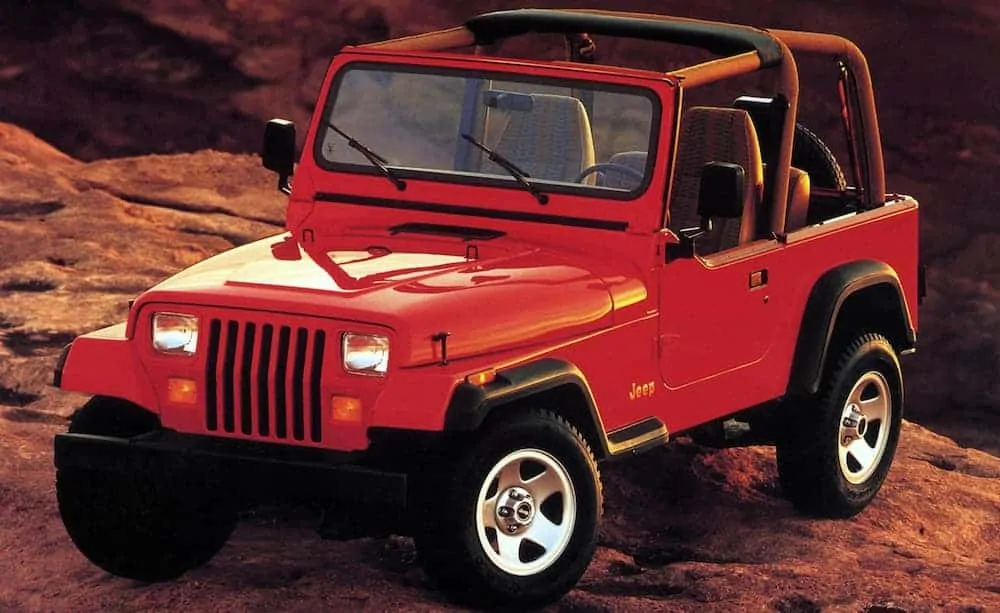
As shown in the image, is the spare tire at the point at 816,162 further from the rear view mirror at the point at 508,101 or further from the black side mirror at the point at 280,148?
the black side mirror at the point at 280,148

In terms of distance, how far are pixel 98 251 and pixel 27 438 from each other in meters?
4.45

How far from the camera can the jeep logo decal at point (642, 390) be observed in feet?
22.8

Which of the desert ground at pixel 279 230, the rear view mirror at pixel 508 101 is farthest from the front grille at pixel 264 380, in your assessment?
the rear view mirror at pixel 508 101

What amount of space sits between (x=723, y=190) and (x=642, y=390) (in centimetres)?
75

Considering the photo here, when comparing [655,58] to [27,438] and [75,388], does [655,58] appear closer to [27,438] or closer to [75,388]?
[27,438]

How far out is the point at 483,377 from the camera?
614 cm

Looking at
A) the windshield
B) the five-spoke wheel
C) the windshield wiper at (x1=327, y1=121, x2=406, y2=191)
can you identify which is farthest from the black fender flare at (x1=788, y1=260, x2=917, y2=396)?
the five-spoke wheel

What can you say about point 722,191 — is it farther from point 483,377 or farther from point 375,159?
point 375,159

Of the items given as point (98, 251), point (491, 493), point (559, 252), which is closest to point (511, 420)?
point (491, 493)

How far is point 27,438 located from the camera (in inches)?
348

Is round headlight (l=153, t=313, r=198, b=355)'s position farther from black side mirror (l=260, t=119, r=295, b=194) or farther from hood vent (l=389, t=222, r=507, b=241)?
black side mirror (l=260, t=119, r=295, b=194)

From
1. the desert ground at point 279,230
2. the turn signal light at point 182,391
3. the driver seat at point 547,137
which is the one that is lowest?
the desert ground at point 279,230

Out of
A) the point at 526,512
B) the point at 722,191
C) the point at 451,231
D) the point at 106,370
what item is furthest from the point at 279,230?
the point at 526,512

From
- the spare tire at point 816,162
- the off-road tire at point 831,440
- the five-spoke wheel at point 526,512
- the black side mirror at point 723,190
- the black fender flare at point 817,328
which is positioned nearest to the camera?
the five-spoke wheel at point 526,512
